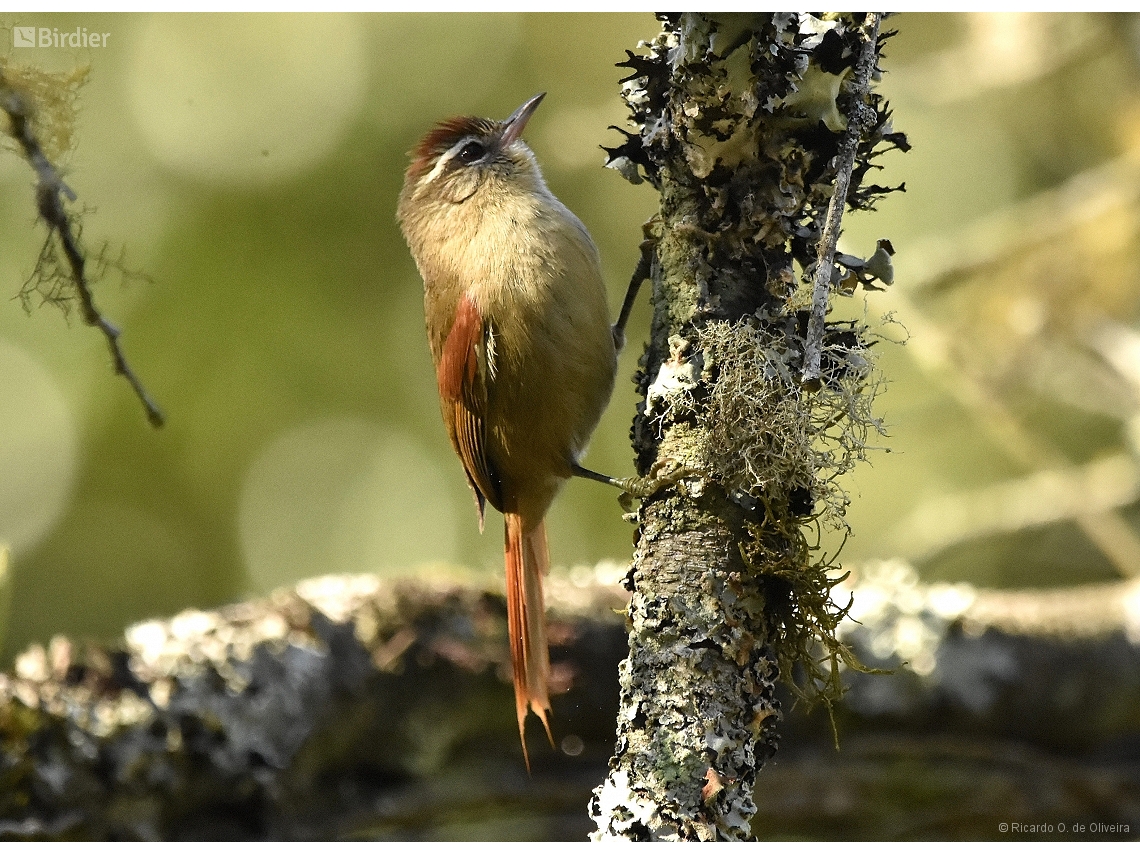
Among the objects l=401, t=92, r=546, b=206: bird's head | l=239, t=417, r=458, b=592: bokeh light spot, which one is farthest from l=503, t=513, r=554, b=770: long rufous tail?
l=239, t=417, r=458, b=592: bokeh light spot

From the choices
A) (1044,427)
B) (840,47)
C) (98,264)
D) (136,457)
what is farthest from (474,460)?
(1044,427)

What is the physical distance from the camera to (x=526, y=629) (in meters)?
2.54

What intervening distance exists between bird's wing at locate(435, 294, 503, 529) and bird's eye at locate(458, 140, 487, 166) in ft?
1.79

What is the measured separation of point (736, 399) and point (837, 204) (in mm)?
352

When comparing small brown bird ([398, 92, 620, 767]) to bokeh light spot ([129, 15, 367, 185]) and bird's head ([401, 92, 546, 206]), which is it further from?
bokeh light spot ([129, 15, 367, 185])

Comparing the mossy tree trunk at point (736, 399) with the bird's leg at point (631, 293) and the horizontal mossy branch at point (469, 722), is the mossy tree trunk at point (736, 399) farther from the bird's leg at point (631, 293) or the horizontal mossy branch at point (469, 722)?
the horizontal mossy branch at point (469, 722)

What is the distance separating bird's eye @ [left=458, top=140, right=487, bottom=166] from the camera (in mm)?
3012

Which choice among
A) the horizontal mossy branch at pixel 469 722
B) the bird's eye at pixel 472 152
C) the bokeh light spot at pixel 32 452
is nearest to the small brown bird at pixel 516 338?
the bird's eye at pixel 472 152

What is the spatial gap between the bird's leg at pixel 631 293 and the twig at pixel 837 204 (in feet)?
2.20

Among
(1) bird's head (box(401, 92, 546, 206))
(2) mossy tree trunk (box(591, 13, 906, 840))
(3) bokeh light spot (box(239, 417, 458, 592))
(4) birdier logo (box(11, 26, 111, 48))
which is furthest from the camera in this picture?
(3) bokeh light spot (box(239, 417, 458, 592))

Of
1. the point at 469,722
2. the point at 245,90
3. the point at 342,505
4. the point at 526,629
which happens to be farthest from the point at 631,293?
the point at 342,505

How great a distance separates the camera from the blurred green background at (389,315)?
147 inches

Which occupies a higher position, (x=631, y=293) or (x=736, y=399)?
(x=631, y=293)

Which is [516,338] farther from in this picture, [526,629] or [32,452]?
[32,452]
